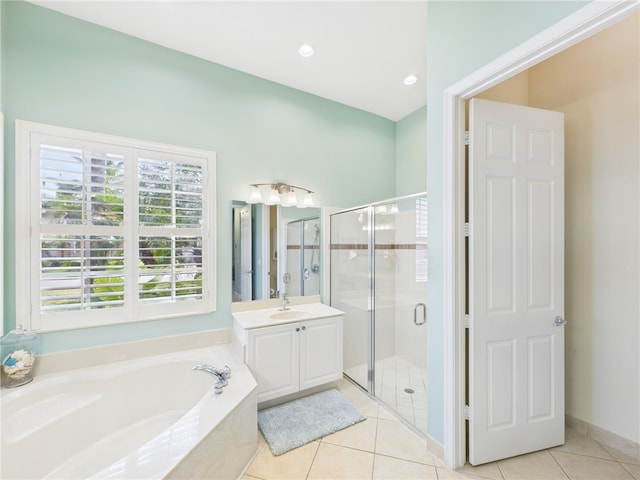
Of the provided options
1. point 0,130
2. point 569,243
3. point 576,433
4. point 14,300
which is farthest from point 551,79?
point 14,300

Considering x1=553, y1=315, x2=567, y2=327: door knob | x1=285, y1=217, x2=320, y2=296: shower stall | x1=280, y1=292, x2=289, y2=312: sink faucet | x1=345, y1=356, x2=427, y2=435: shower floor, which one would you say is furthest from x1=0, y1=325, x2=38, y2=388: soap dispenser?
x1=553, y1=315, x2=567, y2=327: door knob

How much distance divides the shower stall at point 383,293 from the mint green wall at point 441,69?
29.9 inches

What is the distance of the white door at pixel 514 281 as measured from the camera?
168 centimetres

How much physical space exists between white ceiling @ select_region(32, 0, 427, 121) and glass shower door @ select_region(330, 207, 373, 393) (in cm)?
139

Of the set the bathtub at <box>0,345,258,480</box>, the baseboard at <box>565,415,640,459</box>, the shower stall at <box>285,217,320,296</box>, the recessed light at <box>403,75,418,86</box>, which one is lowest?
the baseboard at <box>565,415,640,459</box>

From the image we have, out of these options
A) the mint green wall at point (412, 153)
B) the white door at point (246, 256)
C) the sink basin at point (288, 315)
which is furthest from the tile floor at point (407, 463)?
the mint green wall at point (412, 153)

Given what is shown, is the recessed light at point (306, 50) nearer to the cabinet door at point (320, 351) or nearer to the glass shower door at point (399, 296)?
the glass shower door at point (399, 296)

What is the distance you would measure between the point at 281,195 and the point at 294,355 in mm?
1557

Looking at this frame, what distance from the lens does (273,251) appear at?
9.29 ft

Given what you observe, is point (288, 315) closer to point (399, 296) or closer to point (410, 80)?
point (399, 296)

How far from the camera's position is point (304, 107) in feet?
9.87

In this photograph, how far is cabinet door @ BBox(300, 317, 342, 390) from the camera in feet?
7.95

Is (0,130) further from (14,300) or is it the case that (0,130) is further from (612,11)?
(612,11)

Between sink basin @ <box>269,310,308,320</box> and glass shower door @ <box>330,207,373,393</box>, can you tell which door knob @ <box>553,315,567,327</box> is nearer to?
glass shower door @ <box>330,207,373,393</box>
